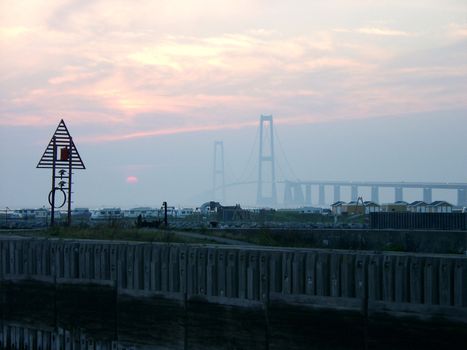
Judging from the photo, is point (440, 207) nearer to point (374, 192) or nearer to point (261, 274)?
point (261, 274)

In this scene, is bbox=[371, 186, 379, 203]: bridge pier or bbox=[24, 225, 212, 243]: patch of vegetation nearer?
bbox=[24, 225, 212, 243]: patch of vegetation

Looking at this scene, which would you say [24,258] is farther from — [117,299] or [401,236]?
[401,236]

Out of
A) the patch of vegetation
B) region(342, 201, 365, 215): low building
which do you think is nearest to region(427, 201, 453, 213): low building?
region(342, 201, 365, 215): low building

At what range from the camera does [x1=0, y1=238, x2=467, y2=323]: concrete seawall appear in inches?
631

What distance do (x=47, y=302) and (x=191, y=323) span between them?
527cm

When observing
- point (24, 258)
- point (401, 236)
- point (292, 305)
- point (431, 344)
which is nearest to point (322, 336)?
point (292, 305)

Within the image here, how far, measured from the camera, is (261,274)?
18.4 m

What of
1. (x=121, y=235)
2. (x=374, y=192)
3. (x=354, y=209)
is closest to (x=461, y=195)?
(x=374, y=192)

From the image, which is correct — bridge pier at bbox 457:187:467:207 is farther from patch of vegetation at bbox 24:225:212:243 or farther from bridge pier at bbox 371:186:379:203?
patch of vegetation at bbox 24:225:212:243

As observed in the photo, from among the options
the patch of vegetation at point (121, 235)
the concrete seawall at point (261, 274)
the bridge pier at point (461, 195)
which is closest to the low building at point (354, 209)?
the patch of vegetation at point (121, 235)

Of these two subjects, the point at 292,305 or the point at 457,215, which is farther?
the point at 457,215

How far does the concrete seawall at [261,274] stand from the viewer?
16.0 metres

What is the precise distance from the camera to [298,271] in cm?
1780

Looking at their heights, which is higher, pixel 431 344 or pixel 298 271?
pixel 298 271
